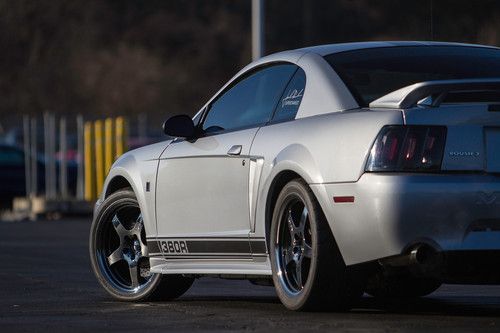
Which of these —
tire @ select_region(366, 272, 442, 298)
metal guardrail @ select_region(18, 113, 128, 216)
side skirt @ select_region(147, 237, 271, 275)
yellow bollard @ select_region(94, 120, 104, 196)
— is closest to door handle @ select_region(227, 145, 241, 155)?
→ side skirt @ select_region(147, 237, 271, 275)

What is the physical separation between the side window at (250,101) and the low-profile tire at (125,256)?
32.9 inches

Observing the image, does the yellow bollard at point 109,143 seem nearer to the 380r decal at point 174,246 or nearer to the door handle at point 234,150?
the 380r decal at point 174,246

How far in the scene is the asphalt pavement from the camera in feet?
25.6

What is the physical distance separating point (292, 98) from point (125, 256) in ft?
6.00

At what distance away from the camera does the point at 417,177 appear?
7.61 metres

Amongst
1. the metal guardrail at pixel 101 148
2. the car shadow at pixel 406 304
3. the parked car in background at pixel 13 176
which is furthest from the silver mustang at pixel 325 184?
the parked car in background at pixel 13 176

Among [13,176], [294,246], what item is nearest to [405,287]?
[294,246]

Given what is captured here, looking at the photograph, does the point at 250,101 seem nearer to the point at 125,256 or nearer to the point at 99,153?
the point at 125,256

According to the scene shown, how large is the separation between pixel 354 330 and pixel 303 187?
0.96 metres

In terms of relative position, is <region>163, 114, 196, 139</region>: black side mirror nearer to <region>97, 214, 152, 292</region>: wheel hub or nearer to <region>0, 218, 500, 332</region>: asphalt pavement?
<region>97, 214, 152, 292</region>: wheel hub

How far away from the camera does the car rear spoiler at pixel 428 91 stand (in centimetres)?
779

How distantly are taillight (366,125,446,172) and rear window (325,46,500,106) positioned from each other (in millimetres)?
693

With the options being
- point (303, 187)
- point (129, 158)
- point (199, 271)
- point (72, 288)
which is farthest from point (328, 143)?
point (72, 288)

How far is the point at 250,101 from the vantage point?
30.6ft
